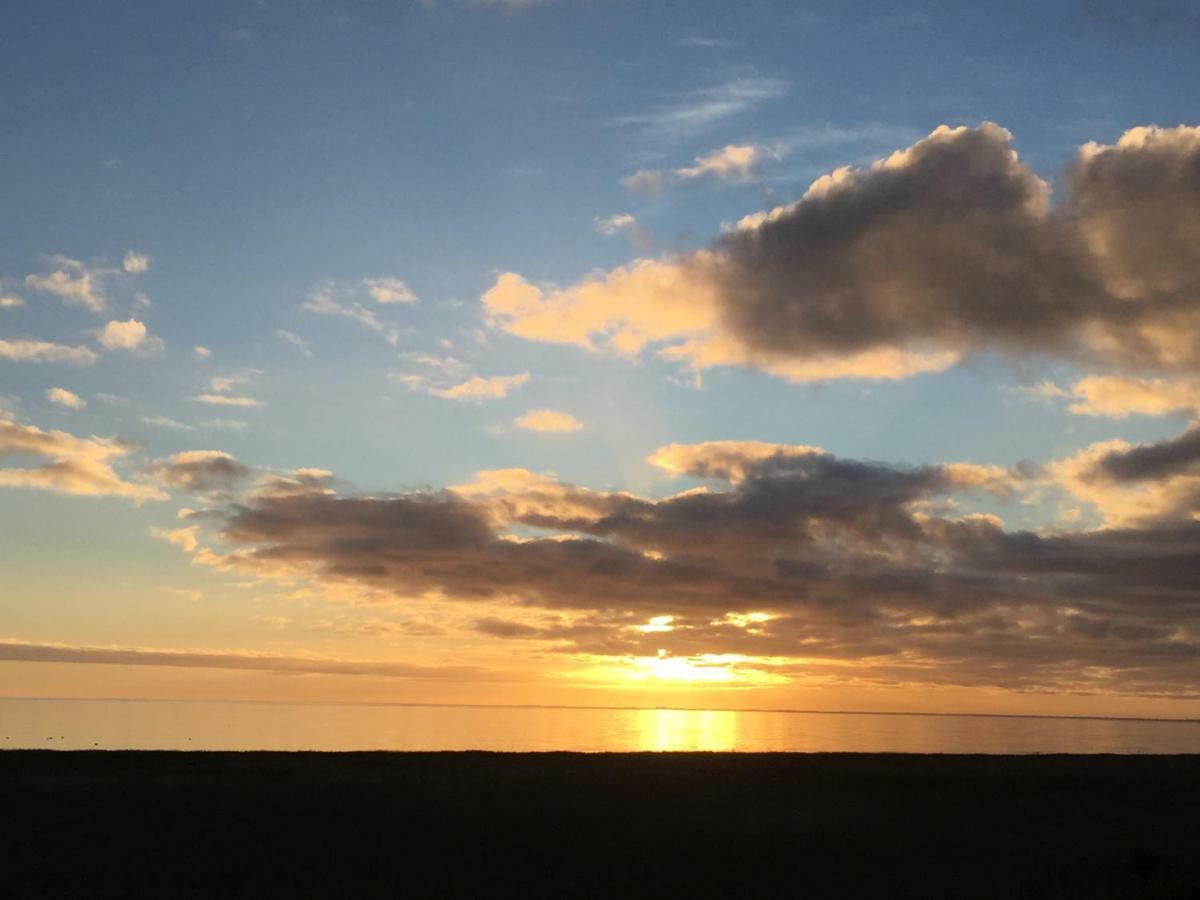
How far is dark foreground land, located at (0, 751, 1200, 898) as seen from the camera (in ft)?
80.5

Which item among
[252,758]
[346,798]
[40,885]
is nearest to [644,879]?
[40,885]

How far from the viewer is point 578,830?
32.5 meters

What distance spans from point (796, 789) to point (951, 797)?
19.9 ft

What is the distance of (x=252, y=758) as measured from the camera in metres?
56.0

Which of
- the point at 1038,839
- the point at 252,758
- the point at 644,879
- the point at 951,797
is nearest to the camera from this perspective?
the point at 644,879

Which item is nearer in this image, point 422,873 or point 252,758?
point 422,873

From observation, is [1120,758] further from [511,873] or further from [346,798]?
[511,873]

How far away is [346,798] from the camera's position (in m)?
38.8

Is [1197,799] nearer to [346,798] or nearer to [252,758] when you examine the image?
[346,798]

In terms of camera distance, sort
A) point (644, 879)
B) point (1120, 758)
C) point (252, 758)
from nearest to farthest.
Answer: point (644, 879) → point (252, 758) → point (1120, 758)

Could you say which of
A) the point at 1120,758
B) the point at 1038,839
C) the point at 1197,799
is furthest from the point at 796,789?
the point at 1120,758

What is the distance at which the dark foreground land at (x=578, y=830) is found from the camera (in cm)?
2453

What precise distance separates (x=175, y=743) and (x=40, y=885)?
70.2 metres

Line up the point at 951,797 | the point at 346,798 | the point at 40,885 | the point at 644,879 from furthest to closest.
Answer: the point at 951,797 → the point at 346,798 → the point at 644,879 → the point at 40,885
